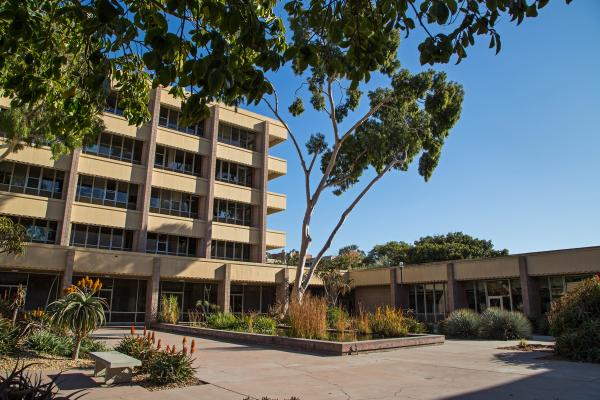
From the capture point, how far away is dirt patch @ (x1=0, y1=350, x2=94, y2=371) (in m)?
9.75

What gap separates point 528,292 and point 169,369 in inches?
985

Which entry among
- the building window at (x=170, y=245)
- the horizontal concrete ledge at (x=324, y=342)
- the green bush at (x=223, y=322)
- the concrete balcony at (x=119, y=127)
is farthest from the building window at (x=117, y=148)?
the horizontal concrete ledge at (x=324, y=342)

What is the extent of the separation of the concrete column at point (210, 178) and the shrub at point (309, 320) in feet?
64.0

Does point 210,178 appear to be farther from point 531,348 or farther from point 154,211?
point 531,348

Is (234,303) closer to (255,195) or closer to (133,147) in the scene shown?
(255,195)

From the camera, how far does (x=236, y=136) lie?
40.2 metres

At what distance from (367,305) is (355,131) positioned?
17575 millimetres

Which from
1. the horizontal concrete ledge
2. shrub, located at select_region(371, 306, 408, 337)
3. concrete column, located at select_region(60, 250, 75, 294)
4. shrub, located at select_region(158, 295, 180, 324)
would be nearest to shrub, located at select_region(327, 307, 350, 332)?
shrub, located at select_region(371, 306, 408, 337)

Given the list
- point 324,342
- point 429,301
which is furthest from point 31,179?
point 429,301

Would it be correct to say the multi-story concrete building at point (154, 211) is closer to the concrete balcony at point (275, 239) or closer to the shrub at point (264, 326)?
the concrete balcony at point (275, 239)

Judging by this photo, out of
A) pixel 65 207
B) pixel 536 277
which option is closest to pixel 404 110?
pixel 536 277

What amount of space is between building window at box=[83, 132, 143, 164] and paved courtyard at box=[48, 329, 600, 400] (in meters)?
23.5

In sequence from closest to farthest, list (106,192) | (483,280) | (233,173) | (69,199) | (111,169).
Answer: (69,199), (483,280), (111,169), (106,192), (233,173)

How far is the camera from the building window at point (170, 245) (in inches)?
1328
